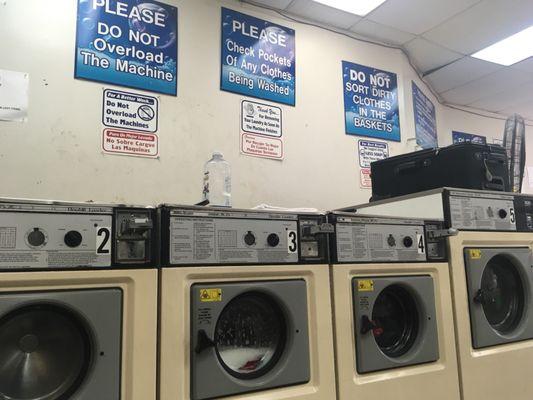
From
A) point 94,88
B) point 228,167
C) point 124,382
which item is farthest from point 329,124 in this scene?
point 124,382

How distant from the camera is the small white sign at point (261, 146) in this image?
2516 mm

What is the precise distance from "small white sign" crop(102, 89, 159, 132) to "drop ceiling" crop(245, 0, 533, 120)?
3.30 ft

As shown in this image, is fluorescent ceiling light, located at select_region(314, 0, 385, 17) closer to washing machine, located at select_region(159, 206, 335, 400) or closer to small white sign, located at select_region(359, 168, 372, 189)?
small white sign, located at select_region(359, 168, 372, 189)

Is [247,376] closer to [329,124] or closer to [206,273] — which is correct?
→ [206,273]

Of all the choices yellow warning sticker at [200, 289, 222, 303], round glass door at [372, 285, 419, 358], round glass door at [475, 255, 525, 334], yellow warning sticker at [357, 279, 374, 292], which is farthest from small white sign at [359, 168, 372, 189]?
yellow warning sticker at [200, 289, 222, 303]

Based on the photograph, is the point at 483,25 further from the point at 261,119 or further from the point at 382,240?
the point at 382,240

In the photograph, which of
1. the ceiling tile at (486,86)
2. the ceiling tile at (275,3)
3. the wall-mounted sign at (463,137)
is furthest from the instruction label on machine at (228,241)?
the wall-mounted sign at (463,137)

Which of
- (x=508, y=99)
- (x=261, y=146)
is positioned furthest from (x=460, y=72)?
(x=261, y=146)

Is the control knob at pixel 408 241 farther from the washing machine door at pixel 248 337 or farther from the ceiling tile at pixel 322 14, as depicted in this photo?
the ceiling tile at pixel 322 14

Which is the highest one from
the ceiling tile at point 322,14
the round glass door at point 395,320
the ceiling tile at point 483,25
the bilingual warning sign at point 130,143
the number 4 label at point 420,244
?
the ceiling tile at point 483,25

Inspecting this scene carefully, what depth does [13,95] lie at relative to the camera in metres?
1.92

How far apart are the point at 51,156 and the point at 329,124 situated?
1649 mm

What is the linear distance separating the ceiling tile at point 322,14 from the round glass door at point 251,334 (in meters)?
2.07

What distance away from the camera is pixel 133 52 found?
221cm
